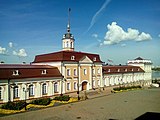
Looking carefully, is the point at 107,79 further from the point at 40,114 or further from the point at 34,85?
the point at 40,114

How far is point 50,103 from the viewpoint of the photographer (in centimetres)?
2784

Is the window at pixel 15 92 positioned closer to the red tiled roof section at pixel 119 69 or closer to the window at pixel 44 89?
the window at pixel 44 89

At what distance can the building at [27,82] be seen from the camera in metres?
28.7

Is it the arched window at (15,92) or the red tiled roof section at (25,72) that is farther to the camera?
the arched window at (15,92)

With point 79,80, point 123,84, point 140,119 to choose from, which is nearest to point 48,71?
point 79,80

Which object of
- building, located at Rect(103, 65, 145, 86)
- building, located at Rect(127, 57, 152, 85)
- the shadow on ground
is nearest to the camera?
the shadow on ground

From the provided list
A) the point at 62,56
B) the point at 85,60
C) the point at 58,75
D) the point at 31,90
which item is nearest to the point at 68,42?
the point at 85,60

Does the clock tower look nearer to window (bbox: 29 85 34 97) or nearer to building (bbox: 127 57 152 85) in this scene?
window (bbox: 29 85 34 97)

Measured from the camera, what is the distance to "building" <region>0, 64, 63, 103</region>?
28.7 meters

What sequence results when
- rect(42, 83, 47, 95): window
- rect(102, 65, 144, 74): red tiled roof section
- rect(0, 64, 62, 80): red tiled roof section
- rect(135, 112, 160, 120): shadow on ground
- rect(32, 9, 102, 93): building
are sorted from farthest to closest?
rect(102, 65, 144, 74): red tiled roof section
rect(32, 9, 102, 93): building
rect(42, 83, 47, 95): window
rect(0, 64, 62, 80): red tiled roof section
rect(135, 112, 160, 120): shadow on ground

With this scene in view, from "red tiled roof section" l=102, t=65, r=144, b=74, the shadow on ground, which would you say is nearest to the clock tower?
"red tiled roof section" l=102, t=65, r=144, b=74

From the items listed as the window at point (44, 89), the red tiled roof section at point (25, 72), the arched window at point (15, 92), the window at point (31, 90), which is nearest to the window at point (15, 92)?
the arched window at point (15, 92)

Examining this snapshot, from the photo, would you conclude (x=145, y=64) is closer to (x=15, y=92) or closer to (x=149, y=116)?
(x=15, y=92)

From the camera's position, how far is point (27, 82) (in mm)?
31344
